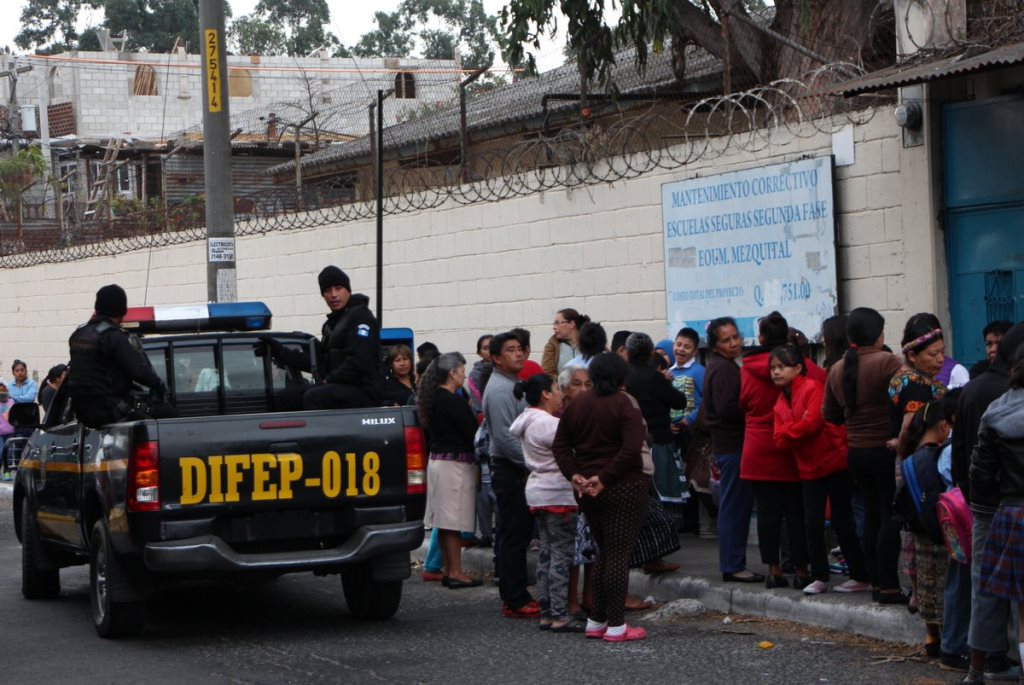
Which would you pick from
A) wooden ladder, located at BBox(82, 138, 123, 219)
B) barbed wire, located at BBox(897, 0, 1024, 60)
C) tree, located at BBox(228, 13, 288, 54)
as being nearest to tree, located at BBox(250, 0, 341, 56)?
tree, located at BBox(228, 13, 288, 54)

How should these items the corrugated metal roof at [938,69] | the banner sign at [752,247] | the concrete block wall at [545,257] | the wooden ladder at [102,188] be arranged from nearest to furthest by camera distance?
the corrugated metal roof at [938,69], the concrete block wall at [545,257], the banner sign at [752,247], the wooden ladder at [102,188]

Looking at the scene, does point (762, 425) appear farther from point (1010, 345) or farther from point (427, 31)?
point (427, 31)

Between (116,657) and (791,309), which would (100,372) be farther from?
(791,309)

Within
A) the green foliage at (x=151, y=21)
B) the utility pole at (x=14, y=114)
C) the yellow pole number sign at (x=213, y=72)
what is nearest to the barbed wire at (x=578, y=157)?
the yellow pole number sign at (x=213, y=72)

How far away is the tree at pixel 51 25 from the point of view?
80.2 m

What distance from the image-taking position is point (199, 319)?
11.1 metres

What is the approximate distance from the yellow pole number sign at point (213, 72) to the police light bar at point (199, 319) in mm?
4080

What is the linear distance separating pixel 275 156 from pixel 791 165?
92.9 ft

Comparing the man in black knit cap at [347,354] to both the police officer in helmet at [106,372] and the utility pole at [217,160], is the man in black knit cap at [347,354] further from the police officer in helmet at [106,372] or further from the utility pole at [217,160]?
the utility pole at [217,160]

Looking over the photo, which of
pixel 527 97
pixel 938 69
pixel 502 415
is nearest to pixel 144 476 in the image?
pixel 502 415

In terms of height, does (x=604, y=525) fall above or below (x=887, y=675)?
above

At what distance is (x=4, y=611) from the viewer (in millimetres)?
10688

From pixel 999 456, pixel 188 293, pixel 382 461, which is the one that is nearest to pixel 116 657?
pixel 382 461

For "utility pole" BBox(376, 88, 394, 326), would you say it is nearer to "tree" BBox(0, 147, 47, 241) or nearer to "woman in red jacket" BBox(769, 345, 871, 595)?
"woman in red jacket" BBox(769, 345, 871, 595)
